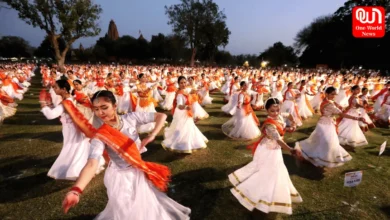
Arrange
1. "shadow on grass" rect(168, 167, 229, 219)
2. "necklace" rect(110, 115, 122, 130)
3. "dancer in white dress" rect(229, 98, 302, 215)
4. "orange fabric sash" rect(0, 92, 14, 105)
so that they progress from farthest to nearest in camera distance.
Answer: "orange fabric sash" rect(0, 92, 14, 105) → "shadow on grass" rect(168, 167, 229, 219) → "dancer in white dress" rect(229, 98, 302, 215) → "necklace" rect(110, 115, 122, 130)

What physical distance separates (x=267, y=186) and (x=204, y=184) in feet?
5.38

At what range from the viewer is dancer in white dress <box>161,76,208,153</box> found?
7035 mm

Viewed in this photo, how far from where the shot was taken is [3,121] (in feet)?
34.7

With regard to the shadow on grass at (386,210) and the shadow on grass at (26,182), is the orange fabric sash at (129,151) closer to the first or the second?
the shadow on grass at (26,182)

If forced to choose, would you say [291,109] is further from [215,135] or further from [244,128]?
[215,135]

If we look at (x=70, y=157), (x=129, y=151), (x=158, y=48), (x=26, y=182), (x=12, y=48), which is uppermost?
(x=12, y=48)

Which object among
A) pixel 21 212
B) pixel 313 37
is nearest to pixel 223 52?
pixel 313 37

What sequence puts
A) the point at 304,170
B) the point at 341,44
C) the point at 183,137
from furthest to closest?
1. the point at 341,44
2. the point at 183,137
3. the point at 304,170

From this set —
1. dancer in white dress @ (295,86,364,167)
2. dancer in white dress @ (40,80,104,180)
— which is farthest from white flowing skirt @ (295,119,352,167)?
dancer in white dress @ (40,80,104,180)

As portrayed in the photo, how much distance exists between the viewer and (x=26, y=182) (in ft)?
18.1

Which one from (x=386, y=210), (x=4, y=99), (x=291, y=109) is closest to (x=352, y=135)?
(x=291, y=109)

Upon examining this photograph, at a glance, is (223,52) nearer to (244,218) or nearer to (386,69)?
(386,69)

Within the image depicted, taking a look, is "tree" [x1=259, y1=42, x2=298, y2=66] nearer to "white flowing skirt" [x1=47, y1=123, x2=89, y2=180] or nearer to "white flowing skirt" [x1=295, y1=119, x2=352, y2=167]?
"white flowing skirt" [x1=295, y1=119, x2=352, y2=167]

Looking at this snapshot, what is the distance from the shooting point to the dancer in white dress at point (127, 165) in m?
2.70
